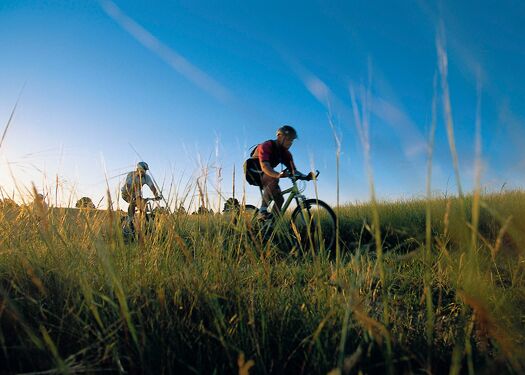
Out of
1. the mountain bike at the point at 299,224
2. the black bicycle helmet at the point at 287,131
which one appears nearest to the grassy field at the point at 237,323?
the mountain bike at the point at 299,224

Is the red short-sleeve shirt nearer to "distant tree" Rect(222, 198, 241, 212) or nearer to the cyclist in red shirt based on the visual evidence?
the cyclist in red shirt

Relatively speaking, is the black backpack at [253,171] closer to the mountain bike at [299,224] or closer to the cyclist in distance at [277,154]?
the cyclist in distance at [277,154]

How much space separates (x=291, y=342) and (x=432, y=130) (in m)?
0.82

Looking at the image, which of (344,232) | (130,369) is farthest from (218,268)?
(344,232)

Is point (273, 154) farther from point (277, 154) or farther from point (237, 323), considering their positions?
point (237, 323)

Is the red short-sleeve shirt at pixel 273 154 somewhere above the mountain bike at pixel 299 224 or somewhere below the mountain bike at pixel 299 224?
above

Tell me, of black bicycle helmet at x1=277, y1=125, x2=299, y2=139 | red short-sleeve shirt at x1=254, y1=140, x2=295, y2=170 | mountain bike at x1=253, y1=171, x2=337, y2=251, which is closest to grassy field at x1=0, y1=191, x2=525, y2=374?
mountain bike at x1=253, y1=171, x2=337, y2=251

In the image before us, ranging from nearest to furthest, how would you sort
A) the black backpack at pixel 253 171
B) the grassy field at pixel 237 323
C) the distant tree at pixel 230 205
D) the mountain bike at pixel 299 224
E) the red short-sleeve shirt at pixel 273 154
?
the grassy field at pixel 237 323, the mountain bike at pixel 299 224, the distant tree at pixel 230 205, the red short-sleeve shirt at pixel 273 154, the black backpack at pixel 253 171

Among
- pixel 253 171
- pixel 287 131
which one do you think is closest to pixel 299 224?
pixel 253 171

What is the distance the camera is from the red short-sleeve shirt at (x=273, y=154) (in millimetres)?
5613

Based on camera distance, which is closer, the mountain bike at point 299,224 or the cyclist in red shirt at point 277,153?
the mountain bike at point 299,224

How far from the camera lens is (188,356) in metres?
1.18

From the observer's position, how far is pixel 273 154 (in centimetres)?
572

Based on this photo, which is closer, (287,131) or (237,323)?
(237,323)
